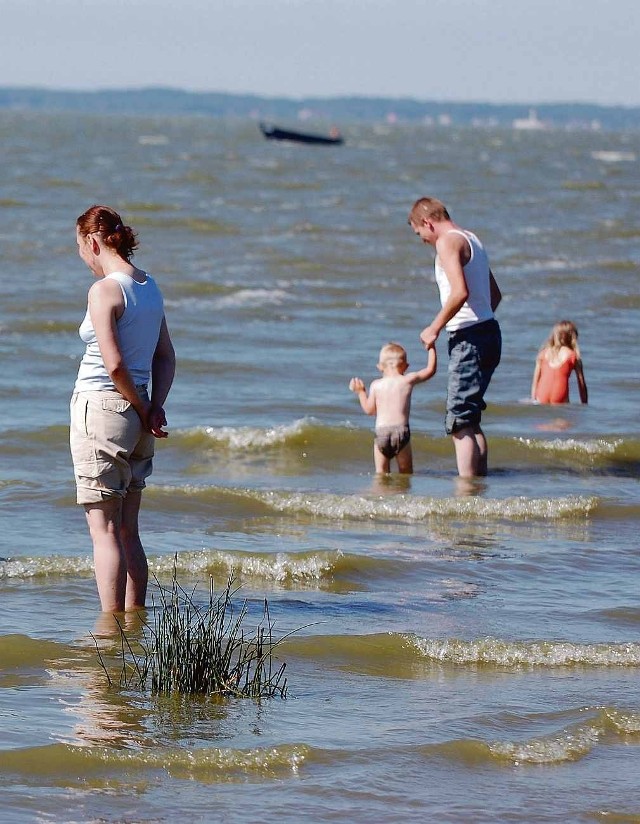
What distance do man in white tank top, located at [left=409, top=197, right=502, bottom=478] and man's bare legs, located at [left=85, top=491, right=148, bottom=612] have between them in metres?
2.49

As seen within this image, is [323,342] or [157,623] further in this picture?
[323,342]

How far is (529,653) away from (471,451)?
311cm

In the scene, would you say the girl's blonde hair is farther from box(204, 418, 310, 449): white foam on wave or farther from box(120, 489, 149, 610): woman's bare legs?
box(120, 489, 149, 610): woman's bare legs

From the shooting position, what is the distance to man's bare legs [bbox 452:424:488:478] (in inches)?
331

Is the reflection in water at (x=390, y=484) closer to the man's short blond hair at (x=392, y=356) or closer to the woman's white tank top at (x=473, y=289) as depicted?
the man's short blond hair at (x=392, y=356)

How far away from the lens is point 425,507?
800 centimetres

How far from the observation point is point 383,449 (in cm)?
912

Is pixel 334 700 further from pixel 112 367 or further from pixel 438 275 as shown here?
pixel 438 275

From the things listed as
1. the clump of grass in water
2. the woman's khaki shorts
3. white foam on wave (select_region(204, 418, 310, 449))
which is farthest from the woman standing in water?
white foam on wave (select_region(204, 418, 310, 449))

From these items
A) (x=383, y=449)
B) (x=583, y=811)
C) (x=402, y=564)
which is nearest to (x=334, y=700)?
(x=583, y=811)

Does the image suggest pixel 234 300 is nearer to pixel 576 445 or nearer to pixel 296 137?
pixel 576 445

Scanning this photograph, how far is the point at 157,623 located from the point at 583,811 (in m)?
1.75

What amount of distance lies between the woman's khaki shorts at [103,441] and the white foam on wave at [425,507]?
2713 mm

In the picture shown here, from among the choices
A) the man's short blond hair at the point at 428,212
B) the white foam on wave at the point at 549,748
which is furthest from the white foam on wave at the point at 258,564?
the white foam on wave at the point at 549,748
